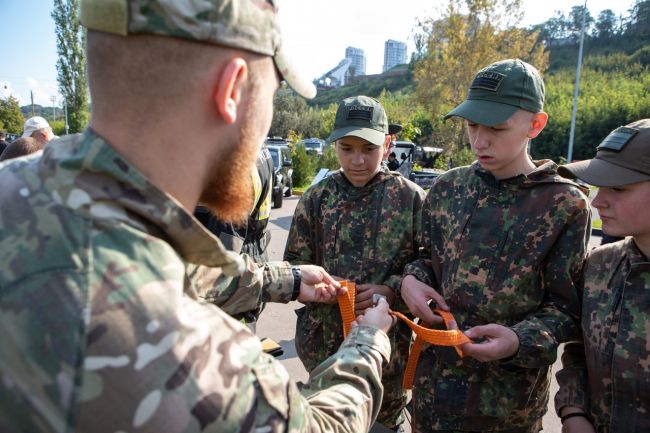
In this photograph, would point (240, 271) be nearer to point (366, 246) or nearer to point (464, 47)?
point (366, 246)

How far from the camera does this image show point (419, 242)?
9.18ft

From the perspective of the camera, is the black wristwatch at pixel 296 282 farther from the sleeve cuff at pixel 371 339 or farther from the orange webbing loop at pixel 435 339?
the sleeve cuff at pixel 371 339

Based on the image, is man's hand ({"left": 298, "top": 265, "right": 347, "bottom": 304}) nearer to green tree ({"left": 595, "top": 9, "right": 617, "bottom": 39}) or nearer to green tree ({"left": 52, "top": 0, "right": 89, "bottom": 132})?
Answer: green tree ({"left": 52, "top": 0, "right": 89, "bottom": 132})

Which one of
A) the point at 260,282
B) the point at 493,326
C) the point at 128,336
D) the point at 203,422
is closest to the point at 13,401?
the point at 128,336

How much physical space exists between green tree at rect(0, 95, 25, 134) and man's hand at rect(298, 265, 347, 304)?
51406 millimetres

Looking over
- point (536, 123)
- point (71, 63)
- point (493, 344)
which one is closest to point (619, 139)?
point (536, 123)

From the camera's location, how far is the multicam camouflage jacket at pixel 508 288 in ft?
7.06

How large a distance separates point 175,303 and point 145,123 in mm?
396

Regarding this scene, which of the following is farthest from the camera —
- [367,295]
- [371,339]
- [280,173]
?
[280,173]

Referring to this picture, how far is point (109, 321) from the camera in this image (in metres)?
0.86

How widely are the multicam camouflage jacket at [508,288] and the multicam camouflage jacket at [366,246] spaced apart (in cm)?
46

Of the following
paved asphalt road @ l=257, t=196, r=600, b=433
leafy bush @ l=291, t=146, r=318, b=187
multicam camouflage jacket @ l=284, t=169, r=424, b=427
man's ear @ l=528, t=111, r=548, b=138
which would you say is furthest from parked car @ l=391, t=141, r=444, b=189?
man's ear @ l=528, t=111, r=548, b=138

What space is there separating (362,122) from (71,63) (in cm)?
4158

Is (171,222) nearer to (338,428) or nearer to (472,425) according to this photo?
(338,428)
